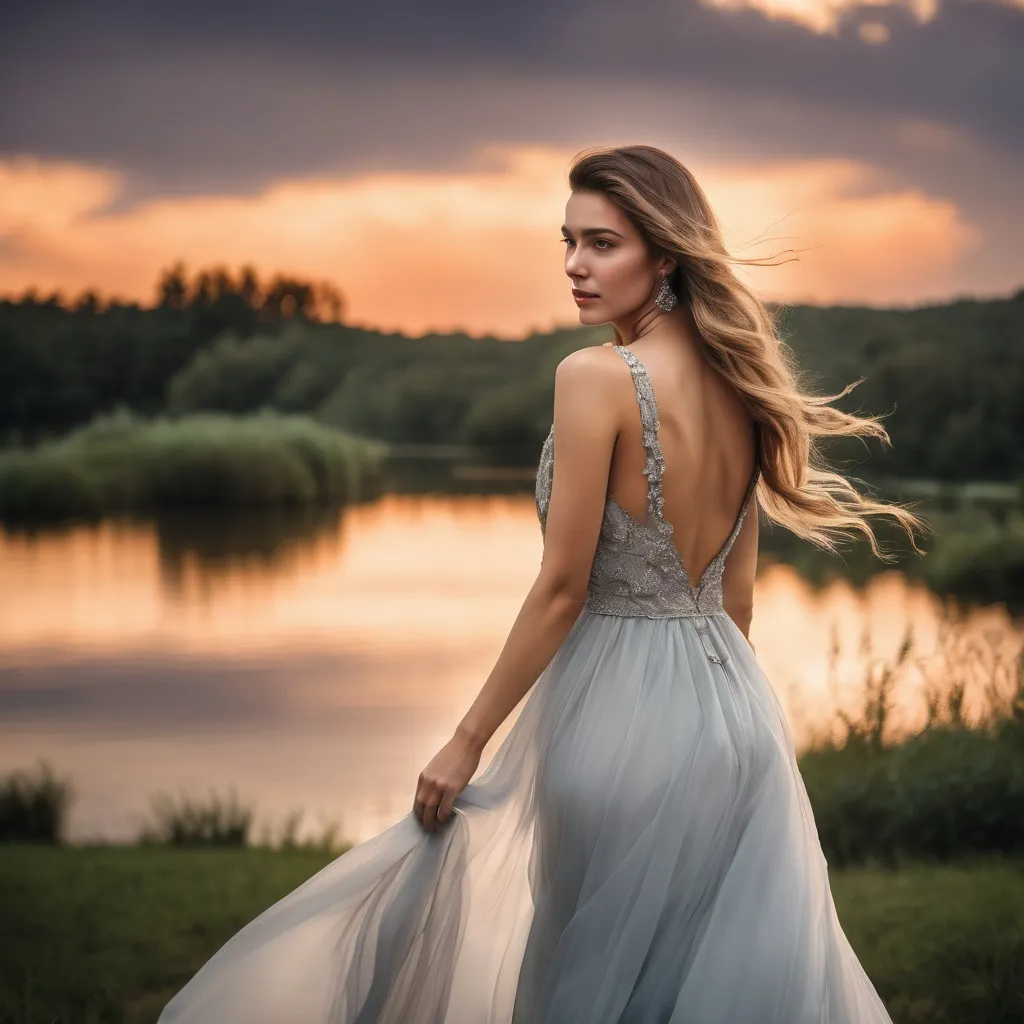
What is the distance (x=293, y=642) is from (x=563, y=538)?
664 centimetres

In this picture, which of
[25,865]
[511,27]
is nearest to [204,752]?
[25,865]

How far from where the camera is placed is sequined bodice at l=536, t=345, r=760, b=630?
1566 mm

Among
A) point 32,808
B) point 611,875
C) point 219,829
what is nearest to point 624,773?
point 611,875

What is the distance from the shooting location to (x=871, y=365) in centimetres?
773

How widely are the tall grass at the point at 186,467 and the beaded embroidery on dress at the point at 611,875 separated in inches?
238

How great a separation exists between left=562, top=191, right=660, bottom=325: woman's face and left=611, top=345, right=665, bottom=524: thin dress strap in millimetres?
120

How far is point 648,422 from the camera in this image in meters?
1.55

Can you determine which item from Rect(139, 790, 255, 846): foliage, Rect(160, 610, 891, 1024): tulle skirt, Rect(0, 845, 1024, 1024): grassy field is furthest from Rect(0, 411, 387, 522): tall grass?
Rect(160, 610, 891, 1024): tulle skirt

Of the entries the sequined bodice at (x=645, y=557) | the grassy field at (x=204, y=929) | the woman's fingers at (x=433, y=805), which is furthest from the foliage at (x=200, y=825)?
the sequined bodice at (x=645, y=557)

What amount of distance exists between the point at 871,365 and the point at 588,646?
21.6ft

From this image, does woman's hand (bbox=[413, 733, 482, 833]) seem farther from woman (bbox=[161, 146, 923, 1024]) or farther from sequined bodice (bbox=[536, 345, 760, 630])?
sequined bodice (bbox=[536, 345, 760, 630])

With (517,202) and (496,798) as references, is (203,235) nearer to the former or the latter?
(517,202)

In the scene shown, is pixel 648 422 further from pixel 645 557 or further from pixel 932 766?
pixel 932 766

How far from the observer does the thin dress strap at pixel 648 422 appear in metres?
1.55
